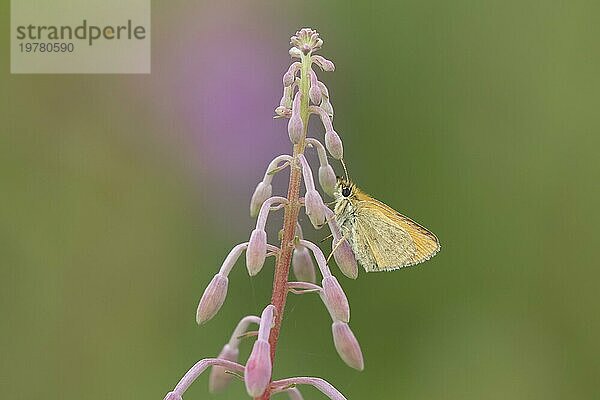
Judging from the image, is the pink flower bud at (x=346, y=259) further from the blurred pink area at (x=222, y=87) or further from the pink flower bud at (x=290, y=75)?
the blurred pink area at (x=222, y=87)

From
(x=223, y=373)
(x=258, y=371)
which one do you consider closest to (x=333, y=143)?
(x=258, y=371)

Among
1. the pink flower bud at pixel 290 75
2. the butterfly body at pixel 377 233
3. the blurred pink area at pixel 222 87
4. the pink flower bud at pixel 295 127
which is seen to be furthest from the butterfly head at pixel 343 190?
the blurred pink area at pixel 222 87

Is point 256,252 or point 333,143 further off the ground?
point 333,143

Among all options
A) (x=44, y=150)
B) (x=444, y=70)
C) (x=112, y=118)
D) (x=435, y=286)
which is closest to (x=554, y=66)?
(x=444, y=70)

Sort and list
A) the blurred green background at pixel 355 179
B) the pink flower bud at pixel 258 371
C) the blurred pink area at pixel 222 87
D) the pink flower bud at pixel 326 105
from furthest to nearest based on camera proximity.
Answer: the blurred pink area at pixel 222 87, the blurred green background at pixel 355 179, the pink flower bud at pixel 326 105, the pink flower bud at pixel 258 371

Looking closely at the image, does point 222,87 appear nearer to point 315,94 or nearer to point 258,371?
point 315,94

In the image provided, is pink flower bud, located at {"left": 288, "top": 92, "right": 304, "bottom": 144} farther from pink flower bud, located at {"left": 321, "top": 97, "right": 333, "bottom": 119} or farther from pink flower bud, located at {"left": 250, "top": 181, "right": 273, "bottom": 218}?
pink flower bud, located at {"left": 250, "top": 181, "right": 273, "bottom": 218}

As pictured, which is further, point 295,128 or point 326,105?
point 326,105

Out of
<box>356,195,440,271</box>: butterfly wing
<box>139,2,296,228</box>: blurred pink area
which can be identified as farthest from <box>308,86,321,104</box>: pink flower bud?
<box>139,2,296,228</box>: blurred pink area
